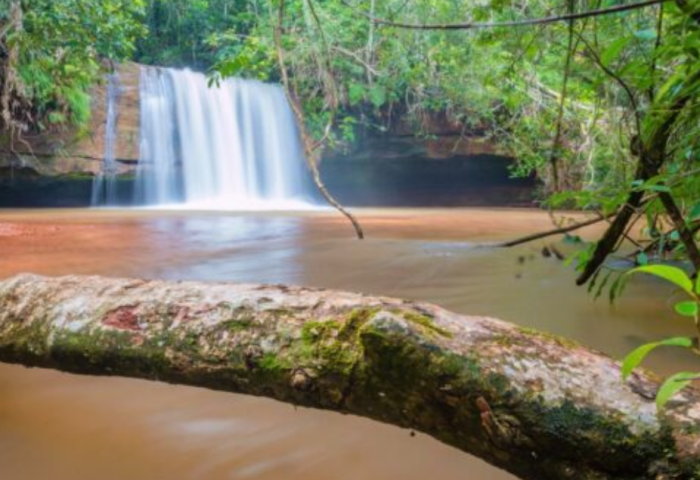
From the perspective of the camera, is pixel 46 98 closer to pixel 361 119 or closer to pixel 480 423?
pixel 361 119

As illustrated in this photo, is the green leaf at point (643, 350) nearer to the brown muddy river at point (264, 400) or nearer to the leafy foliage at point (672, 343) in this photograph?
the leafy foliage at point (672, 343)

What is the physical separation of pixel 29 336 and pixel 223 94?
14.2 m

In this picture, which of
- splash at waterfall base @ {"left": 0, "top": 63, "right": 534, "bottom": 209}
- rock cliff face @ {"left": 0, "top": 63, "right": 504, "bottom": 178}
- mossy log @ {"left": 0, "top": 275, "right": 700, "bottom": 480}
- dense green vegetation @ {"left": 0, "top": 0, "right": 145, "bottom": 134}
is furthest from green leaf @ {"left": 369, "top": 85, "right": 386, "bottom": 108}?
mossy log @ {"left": 0, "top": 275, "right": 700, "bottom": 480}

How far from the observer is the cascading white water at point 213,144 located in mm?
13500

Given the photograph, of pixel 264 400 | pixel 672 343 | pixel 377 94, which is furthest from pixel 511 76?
pixel 377 94

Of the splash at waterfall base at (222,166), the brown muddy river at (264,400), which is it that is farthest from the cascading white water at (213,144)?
the brown muddy river at (264,400)

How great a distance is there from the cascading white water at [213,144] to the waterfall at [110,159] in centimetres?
61

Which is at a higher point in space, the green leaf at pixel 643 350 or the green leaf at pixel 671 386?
the green leaf at pixel 643 350

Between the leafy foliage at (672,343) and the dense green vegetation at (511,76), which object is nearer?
the leafy foliage at (672,343)

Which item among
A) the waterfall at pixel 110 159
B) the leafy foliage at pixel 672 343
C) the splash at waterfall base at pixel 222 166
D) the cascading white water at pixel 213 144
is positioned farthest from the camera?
the cascading white water at pixel 213 144

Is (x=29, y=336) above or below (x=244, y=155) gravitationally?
below

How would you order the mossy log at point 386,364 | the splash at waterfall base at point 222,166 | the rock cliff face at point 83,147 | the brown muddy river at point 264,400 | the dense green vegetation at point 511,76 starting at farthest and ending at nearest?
the splash at waterfall base at point 222,166 → the rock cliff face at point 83,147 → the dense green vegetation at point 511,76 → the brown muddy river at point 264,400 → the mossy log at point 386,364

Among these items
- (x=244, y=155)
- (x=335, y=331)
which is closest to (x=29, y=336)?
(x=335, y=331)

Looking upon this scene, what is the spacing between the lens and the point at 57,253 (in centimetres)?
477
